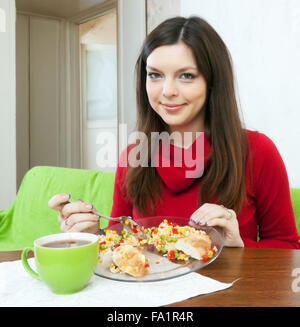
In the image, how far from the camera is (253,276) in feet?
2.12

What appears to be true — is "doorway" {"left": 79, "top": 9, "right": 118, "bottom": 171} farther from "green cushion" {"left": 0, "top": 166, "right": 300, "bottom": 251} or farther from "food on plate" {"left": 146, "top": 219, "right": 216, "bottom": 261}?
"food on plate" {"left": 146, "top": 219, "right": 216, "bottom": 261}

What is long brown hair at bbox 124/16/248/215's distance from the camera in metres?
1.12

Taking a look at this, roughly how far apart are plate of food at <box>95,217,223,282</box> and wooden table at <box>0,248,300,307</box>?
36 millimetres

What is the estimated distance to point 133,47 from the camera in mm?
3277

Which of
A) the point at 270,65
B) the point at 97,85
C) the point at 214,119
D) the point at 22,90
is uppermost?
the point at 97,85

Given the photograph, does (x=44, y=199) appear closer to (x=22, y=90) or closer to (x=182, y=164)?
(x=182, y=164)

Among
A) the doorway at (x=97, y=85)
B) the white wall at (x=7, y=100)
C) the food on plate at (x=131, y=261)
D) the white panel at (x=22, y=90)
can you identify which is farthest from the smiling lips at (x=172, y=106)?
the white panel at (x=22, y=90)

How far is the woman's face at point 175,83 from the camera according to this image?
1058 mm

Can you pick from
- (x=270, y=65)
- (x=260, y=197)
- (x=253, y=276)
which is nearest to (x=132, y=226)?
(x=253, y=276)

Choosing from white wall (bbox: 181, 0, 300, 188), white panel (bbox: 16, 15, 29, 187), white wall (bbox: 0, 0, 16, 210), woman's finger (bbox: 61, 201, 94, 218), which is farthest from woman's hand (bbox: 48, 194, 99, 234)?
white panel (bbox: 16, 15, 29, 187)

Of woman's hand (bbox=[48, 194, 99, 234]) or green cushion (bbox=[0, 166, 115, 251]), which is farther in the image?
green cushion (bbox=[0, 166, 115, 251])

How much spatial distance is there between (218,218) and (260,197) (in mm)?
377
